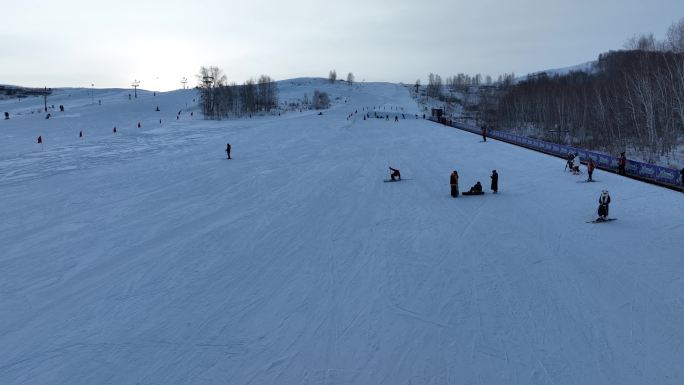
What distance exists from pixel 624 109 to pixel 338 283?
5254 cm

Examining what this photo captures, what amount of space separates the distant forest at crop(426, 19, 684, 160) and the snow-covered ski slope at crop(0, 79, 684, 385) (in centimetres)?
2351

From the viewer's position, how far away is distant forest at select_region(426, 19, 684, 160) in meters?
35.1

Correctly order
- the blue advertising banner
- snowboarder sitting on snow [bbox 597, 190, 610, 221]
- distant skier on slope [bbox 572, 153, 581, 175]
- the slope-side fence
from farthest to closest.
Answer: distant skier on slope [bbox 572, 153, 581, 175] < the blue advertising banner < the slope-side fence < snowboarder sitting on snow [bbox 597, 190, 610, 221]

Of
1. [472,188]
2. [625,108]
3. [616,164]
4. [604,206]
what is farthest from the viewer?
[625,108]

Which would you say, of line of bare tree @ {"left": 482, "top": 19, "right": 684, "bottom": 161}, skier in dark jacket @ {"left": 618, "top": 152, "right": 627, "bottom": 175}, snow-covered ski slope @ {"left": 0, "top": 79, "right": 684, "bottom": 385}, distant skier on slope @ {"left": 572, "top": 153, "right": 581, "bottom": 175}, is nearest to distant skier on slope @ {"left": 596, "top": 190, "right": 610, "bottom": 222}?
snow-covered ski slope @ {"left": 0, "top": 79, "right": 684, "bottom": 385}

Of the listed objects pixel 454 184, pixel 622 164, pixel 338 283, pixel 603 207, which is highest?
pixel 622 164

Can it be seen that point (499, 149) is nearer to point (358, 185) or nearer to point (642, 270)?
point (358, 185)

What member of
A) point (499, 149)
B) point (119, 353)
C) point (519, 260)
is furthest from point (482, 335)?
point (499, 149)

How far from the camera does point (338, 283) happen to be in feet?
28.5

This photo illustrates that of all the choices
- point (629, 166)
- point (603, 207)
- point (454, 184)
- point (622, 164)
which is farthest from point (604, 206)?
point (629, 166)

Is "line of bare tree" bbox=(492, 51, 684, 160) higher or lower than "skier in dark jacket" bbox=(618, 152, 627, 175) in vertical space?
higher

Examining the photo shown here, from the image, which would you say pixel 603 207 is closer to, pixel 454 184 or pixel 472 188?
pixel 472 188

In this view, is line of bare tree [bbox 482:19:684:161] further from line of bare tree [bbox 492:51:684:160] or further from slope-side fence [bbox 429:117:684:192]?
slope-side fence [bbox 429:117:684:192]

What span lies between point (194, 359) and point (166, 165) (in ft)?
66.9
